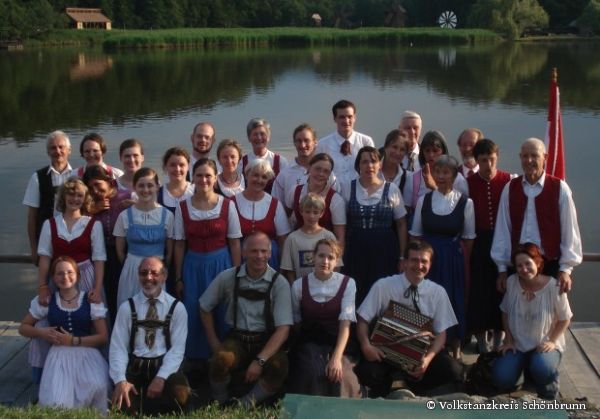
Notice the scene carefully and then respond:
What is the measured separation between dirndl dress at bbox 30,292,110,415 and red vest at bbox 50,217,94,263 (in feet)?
1.00

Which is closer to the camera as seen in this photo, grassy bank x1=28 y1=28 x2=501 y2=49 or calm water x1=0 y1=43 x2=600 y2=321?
calm water x1=0 y1=43 x2=600 y2=321

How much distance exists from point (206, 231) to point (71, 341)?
114cm

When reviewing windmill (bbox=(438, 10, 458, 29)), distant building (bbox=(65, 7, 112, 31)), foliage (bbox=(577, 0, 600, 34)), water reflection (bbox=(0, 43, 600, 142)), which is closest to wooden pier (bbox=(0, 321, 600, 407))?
water reflection (bbox=(0, 43, 600, 142))

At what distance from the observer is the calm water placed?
1343cm

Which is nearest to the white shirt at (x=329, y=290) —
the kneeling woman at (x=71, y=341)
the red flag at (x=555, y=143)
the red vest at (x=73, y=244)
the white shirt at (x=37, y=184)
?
the kneeling woman at (x=71, y=341)

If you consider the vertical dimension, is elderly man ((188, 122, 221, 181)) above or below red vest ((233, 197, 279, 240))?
above

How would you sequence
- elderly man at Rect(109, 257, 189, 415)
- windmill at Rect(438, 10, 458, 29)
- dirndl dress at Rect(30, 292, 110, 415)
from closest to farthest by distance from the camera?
elderly man at Rect(109, 257, 189, 415)
dirndl dress at Rect(30, 292, 110, 415)
windmill at Rect(438, 10, 458, 29)

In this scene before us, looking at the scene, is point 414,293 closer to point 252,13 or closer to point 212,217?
point 212,217

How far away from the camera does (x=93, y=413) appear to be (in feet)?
13.5

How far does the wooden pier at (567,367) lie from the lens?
4984mm

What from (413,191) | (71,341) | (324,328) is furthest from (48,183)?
(413,191)

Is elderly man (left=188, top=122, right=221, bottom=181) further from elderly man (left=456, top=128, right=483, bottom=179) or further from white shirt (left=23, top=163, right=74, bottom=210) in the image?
elderly man (left=456, top=128, right=483, bottom=179)

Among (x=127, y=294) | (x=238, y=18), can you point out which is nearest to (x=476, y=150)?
(x=127, y=294)

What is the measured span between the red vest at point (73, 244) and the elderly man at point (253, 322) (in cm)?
91
